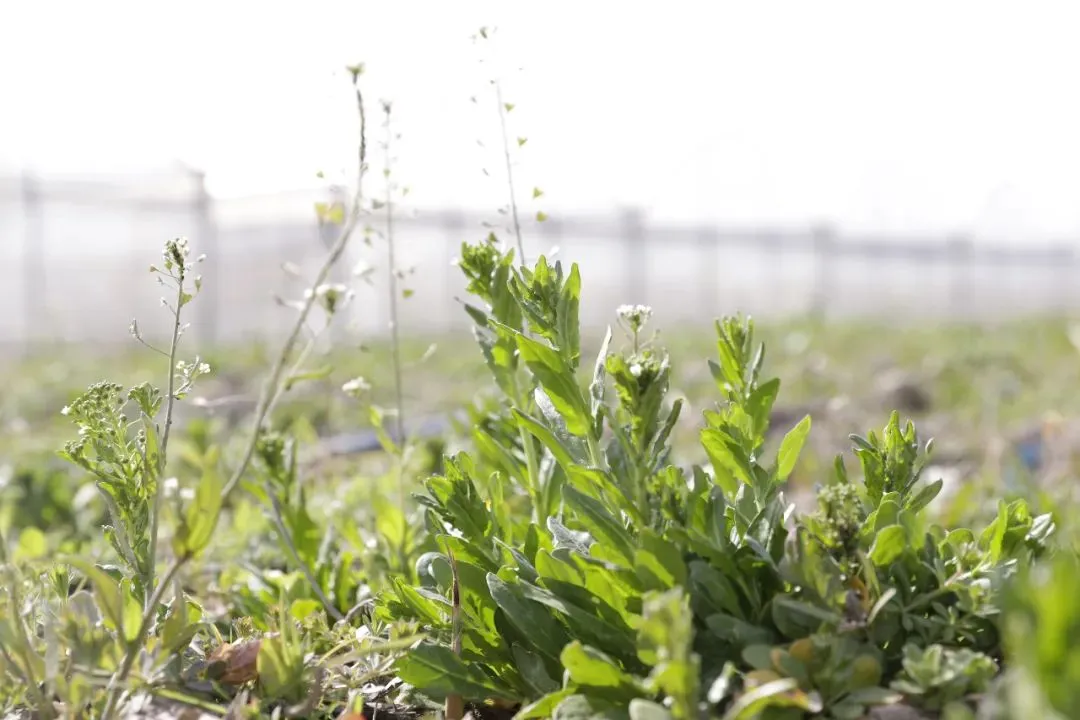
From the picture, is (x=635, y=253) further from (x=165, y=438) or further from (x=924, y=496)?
(x=165, y=438)

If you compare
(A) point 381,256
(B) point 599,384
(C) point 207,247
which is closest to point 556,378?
(B) point 599,384

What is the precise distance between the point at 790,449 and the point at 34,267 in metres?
20.0

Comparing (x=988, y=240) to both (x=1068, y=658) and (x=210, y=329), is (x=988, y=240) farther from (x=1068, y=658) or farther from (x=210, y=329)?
(x=1068, y=658)

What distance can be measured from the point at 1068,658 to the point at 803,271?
3611 centimetres

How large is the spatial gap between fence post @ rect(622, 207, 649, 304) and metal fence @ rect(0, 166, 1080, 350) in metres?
0.04

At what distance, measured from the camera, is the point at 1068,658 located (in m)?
0.88

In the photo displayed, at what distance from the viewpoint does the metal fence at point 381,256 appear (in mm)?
18875

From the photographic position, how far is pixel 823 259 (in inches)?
1389

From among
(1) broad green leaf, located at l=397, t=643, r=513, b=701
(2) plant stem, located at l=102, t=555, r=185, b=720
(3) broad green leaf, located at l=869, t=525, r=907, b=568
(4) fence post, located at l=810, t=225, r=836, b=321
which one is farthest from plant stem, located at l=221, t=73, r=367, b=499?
(4) fence post, located at l=810, t=225, r=836, b=321

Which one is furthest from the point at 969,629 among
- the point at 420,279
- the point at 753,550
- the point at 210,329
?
the point at 420,279

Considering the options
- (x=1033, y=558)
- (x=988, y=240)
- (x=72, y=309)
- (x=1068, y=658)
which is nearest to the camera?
(x=1068, y=658)

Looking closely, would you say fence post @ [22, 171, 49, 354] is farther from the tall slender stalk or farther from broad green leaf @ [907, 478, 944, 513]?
broad green leaf @ [907, 478, 944, 513]

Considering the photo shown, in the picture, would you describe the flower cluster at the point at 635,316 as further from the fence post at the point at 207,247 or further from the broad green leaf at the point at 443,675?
the fence post at the point at 207,247

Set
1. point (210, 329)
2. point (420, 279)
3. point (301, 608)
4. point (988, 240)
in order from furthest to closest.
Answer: point (988, 240) → point (420, 279) → point (210, 329) → point (301, 608)
